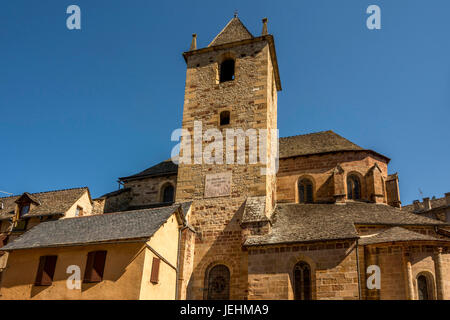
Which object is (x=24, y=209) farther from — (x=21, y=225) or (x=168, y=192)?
(x=168, y=192)

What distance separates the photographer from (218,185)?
20.4m

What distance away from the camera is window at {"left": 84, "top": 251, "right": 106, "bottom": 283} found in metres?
15.3

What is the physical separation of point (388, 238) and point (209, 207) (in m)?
7.97

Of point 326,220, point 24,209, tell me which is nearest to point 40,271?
point 24,209

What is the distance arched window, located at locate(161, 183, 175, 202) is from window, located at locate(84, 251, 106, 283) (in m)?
9.12

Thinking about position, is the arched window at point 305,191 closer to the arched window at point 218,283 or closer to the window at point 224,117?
the window at point 224,117

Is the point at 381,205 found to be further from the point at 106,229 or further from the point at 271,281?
the point at 106,229

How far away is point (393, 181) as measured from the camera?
80.1ft

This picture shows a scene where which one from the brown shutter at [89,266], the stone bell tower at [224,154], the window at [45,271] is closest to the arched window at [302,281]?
the stone bell tower at [224,154]

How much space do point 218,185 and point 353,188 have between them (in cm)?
860

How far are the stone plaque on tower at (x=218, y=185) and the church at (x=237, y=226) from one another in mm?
55

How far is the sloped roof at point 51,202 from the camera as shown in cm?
2294
